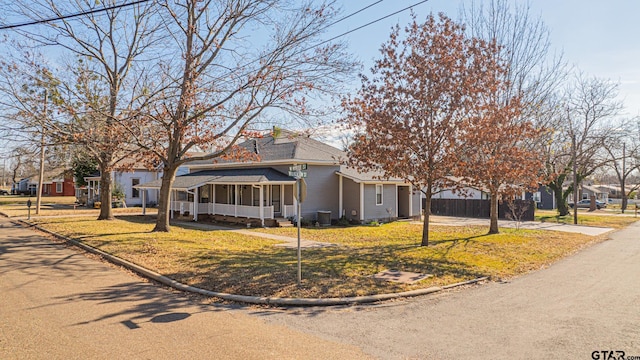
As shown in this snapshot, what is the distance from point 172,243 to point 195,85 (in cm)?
609

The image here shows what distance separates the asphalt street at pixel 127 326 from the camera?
5.53 meters

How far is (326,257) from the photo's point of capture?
12.9 metres

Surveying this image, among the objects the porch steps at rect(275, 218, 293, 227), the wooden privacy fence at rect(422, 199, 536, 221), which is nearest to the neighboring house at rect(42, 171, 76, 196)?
the porch steps at rect(275, 218, 293, 227)

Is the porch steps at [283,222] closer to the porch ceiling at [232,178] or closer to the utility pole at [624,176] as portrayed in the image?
the porch ceiling at [232,178]

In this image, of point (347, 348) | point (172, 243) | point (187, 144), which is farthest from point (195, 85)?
point (347, 348)

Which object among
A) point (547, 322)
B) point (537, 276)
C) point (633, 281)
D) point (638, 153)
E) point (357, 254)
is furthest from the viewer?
point (638, 153)

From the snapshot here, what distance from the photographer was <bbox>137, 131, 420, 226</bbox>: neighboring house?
24.1 meters

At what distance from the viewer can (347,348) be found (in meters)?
5.80

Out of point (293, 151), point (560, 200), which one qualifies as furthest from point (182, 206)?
point (560, 200)

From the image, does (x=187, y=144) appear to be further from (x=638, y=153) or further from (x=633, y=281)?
(x=638, y=153)

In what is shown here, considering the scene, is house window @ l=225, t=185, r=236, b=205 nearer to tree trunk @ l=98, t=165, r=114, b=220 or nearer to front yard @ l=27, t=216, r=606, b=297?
tree trunk @ l=98, t=165, r=114, b=220

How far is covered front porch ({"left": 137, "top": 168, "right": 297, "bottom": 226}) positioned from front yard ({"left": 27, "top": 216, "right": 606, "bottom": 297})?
159 inches

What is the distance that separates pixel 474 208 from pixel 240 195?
1989 centimetres

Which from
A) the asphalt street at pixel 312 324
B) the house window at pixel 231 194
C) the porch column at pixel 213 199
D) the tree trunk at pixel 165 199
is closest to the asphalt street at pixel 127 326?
the asphalt street at pixel 312 324
